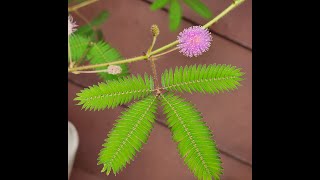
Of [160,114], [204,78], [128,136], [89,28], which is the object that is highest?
[89,28]

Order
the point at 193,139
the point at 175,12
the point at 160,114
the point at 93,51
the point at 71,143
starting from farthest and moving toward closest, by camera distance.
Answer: the point at 160,114, the point at 71,143, the point at 175,12, the point at 93,51, the point at 193,139

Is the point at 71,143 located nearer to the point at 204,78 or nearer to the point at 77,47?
the point at 77,47

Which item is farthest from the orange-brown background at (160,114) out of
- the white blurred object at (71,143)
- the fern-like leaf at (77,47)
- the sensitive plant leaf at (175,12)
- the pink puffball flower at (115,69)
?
the pink puffball flower at (115,69)

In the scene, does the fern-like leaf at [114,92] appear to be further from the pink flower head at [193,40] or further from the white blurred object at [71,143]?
the white blurred object at [71,143]

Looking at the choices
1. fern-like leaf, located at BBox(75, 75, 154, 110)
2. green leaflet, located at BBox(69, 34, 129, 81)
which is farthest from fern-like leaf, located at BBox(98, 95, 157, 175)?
green leaflet, located at BBox(69, 34, 129, 81)

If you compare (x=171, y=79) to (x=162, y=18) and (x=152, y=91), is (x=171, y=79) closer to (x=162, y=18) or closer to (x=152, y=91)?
(x=152, y=91)

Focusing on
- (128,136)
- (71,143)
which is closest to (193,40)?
(128,136)
